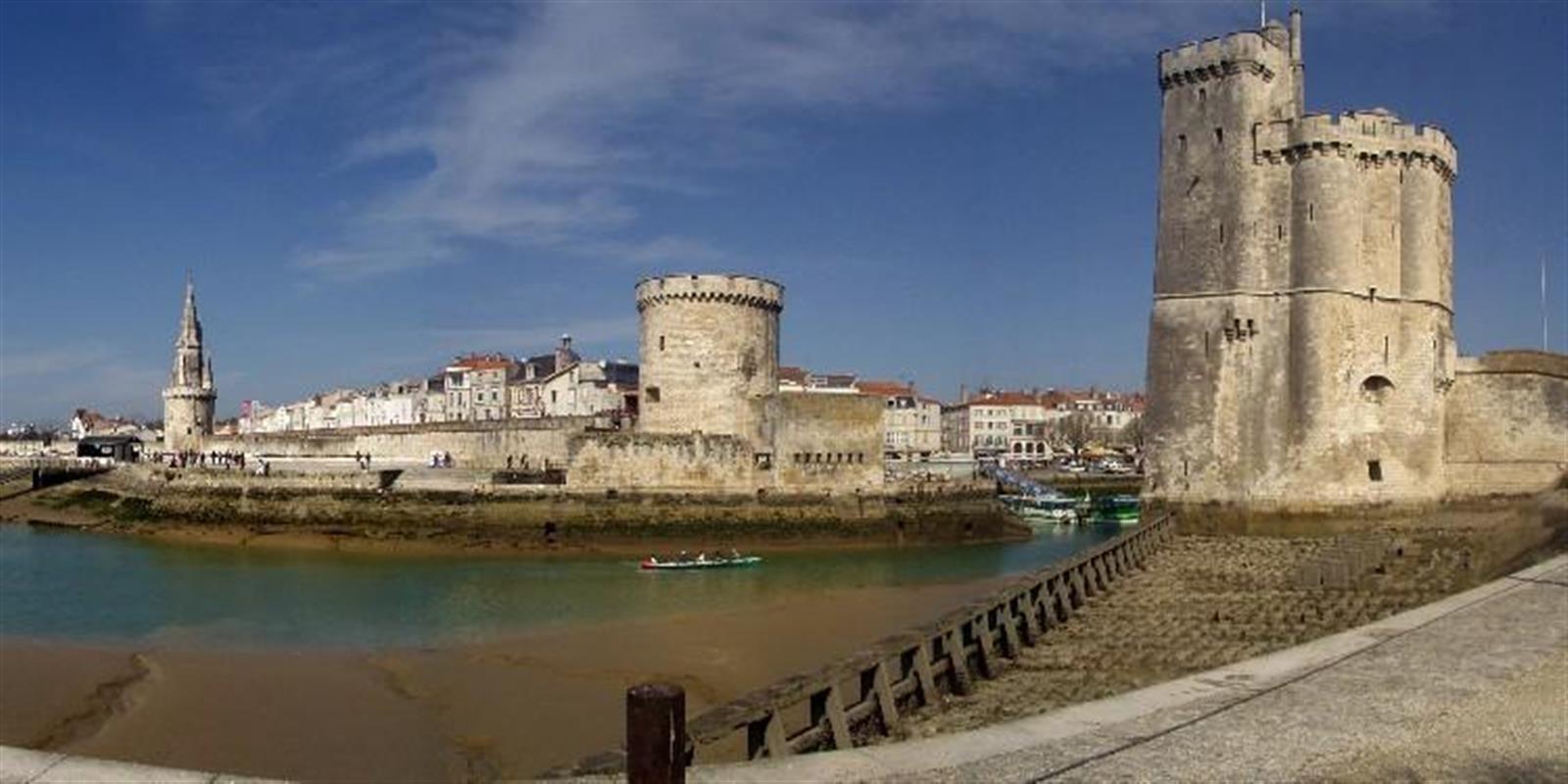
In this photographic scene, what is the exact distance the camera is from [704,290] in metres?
32.9

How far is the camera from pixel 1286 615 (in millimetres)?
13070

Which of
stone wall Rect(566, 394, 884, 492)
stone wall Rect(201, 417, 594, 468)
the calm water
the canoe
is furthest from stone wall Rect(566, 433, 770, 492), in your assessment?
Answer: the canoe

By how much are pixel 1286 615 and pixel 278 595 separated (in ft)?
56.5

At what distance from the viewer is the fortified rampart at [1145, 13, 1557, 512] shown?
24078mm

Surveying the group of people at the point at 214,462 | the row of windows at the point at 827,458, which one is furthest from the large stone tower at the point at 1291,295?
the group of people at the point at 214,462

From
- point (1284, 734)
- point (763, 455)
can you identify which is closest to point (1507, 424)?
point (763, 455)

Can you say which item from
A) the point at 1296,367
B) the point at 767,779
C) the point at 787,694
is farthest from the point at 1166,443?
the point at 767,779

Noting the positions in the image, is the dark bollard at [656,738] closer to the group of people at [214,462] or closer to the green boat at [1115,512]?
the group of people at [214,462]

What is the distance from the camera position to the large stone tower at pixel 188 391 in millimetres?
54969

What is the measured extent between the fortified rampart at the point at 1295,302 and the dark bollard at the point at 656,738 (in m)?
22.9

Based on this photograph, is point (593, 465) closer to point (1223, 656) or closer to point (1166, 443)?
point (1166, 443)

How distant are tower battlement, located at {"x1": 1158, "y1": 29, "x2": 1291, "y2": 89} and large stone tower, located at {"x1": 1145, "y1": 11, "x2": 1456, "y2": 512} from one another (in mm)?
33

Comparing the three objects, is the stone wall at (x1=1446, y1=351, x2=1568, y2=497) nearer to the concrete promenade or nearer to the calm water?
the calm water

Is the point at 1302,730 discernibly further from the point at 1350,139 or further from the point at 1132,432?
the point at 1132,432
